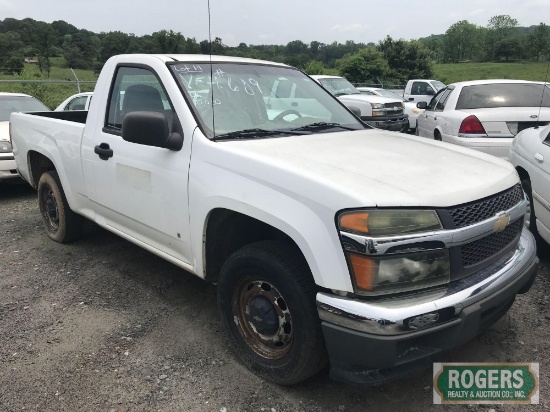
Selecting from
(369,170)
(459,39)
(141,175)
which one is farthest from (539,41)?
(459,39)

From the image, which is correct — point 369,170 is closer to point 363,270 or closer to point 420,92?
point 363,270

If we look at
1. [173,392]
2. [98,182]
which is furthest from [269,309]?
[98,182]

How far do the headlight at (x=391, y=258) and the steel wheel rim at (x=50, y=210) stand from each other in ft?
12.6

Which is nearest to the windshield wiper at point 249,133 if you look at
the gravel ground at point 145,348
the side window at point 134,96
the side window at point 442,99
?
the side window at point 134,96

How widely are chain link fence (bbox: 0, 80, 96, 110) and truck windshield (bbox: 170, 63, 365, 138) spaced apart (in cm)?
1543

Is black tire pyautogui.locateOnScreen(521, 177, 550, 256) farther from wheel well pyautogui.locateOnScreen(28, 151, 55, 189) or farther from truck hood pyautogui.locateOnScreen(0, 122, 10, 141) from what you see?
truck hood pyautogui.locateOnScreen(0, 122, 10, 141)

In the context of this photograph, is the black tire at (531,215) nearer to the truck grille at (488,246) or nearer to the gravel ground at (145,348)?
the gravel ground at (145,348)

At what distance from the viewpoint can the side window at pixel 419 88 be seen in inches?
744

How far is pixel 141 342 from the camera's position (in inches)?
126

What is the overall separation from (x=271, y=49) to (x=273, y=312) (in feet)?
7.80

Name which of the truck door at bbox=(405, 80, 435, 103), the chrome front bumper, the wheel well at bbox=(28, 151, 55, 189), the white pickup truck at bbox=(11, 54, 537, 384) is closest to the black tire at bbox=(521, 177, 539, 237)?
the white pickup truck at bbox=(11, 54, 537, 384)

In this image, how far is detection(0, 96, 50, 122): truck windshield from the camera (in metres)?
8.26

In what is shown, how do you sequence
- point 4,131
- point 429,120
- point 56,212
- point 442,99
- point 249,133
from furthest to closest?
point 429,120 < point 442,99 < point 4,131 < point 56,212 < point 249,133

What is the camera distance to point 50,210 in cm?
511
